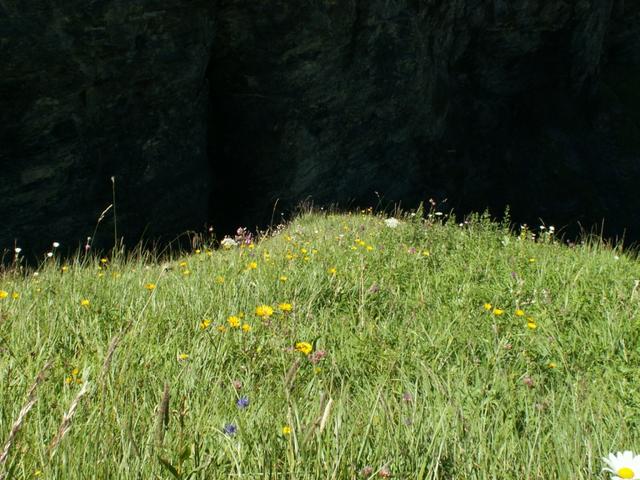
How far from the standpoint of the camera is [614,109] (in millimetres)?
28797

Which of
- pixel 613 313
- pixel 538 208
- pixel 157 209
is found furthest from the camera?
pixel 538 208

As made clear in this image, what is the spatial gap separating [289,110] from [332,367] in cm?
1284

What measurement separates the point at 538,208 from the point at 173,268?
70.5 feet

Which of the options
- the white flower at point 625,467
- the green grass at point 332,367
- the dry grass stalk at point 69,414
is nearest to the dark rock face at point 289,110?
the green grass at point 332,367

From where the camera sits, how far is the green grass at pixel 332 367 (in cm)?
190

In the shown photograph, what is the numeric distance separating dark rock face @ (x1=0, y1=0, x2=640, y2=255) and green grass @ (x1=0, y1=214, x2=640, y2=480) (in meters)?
6.84

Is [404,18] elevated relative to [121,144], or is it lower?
elevated

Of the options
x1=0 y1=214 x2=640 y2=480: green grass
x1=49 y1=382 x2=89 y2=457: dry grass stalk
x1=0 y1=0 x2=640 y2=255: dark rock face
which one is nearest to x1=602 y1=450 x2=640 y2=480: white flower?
x1=0 y1=214 x2=640 y2=480: green grass

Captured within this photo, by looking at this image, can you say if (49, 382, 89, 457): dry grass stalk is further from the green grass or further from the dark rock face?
the dark rock face

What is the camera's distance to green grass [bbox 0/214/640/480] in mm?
1902

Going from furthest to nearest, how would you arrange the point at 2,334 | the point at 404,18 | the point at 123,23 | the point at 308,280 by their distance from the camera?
the point at 404,18 → the point at 123,23 → the point at 308,280 → the point at 2,334

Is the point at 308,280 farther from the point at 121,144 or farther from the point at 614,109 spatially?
the point at 614,109

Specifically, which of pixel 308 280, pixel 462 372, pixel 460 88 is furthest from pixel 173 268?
pixel 460 88

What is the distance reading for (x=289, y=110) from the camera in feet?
50.5
